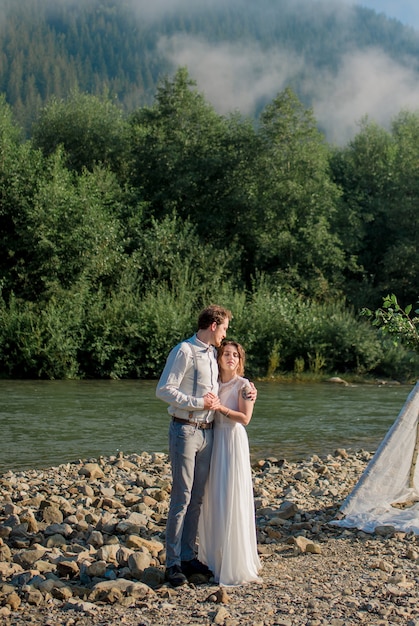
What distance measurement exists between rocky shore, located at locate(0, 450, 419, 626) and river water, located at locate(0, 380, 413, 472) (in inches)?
186

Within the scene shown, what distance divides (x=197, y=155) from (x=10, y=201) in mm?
13527

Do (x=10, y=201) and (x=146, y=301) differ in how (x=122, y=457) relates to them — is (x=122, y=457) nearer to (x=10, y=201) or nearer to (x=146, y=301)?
(x=146, y=301)

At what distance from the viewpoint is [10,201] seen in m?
37.2

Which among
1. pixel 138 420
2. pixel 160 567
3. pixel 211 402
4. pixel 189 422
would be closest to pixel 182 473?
pixel 189 422

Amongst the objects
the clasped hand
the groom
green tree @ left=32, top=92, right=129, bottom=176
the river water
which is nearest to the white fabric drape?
the groom

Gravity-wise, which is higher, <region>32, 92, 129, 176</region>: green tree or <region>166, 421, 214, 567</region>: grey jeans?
<region>32, 92, 129, 176</region>: green tree

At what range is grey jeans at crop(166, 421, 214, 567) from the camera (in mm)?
6527

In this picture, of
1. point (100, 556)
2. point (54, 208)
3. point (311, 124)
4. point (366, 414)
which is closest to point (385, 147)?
point (311, 124)

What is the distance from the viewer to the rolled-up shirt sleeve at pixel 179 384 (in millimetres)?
6461

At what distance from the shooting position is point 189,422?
6.59m

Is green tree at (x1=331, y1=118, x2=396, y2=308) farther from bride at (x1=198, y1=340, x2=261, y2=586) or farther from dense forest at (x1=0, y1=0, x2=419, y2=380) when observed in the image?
bride at (x1=198, y1=340, x2=261, y2=586)

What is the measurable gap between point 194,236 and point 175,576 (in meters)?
36.5

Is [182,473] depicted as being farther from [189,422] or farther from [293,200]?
[293,200]

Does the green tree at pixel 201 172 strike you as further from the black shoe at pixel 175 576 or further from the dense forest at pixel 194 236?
the black shoe at pixel 175 576
